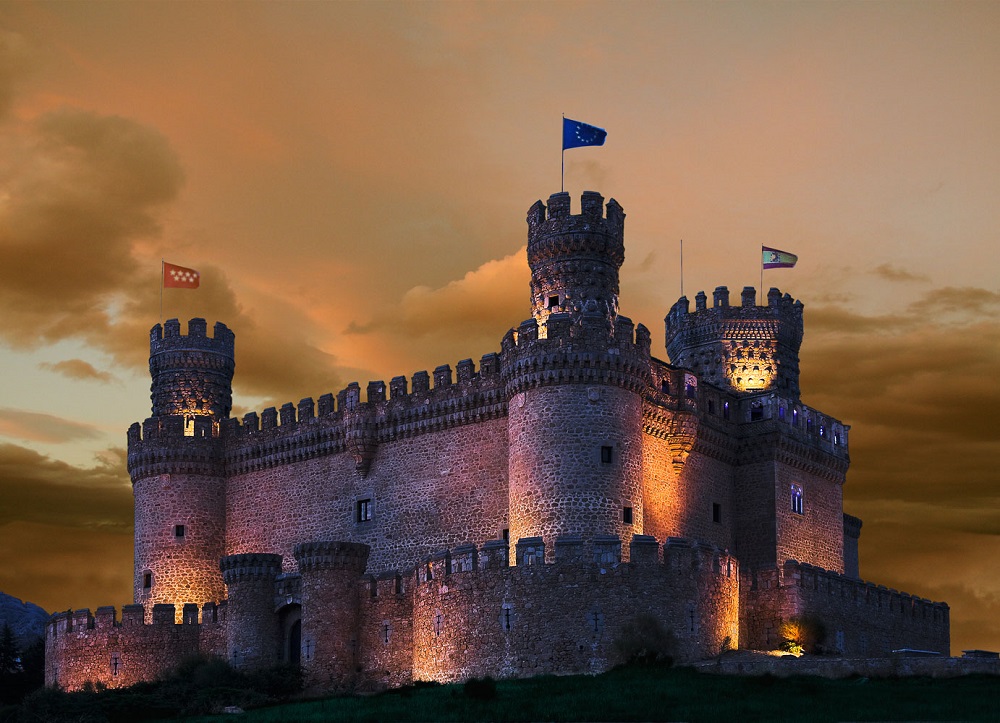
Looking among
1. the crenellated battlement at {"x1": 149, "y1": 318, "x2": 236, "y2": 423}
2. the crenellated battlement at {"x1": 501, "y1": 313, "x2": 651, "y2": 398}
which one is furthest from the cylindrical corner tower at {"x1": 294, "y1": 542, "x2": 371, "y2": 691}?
the crenellated battlement at {"x1": 149, "y1": 318, "x2": 236, "y2": 423}

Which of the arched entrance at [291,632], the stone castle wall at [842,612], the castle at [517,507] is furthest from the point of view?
the arched entrance at [291,632]

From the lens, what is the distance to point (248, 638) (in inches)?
2387

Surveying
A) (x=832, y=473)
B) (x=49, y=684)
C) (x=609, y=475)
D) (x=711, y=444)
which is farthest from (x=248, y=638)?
(x=832, y=473)

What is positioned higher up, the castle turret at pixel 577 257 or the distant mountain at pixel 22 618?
the castle turret at pixel 577 257

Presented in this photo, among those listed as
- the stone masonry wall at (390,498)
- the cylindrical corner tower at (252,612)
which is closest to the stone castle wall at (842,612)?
the stone masonry wall at (390,498)

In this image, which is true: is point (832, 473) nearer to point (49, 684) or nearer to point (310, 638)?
point (310, 638)

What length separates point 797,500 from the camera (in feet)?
226

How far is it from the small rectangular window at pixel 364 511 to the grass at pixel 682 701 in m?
15.6

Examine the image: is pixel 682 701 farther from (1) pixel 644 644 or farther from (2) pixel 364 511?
(2) pixel 364 511

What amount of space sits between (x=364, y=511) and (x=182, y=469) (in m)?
10.0

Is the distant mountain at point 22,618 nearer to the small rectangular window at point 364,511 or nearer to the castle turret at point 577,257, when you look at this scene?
the small rectangular window at point 364,511

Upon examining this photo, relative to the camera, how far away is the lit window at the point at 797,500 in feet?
225

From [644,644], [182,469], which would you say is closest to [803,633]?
[644,644]

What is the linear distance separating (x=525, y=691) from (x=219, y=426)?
29.7 m
